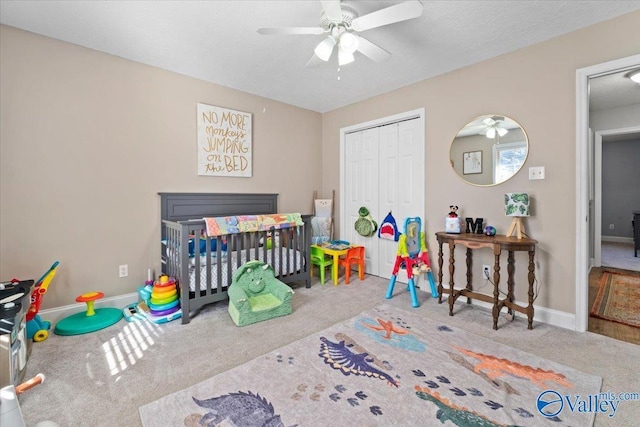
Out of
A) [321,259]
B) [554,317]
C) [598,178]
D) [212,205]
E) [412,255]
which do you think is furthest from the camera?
[598,178]

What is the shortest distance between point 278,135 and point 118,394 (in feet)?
10.7

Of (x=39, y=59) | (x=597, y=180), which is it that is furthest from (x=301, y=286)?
(x=597, y=180)

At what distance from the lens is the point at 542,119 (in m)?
2.49

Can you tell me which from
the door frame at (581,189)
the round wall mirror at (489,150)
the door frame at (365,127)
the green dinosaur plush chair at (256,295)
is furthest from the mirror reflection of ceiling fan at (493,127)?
the green dinosaur plush chair at (256,295)

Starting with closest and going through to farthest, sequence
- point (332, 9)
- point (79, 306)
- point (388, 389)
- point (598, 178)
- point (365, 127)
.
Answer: point (388, 389)
point (332, 9)
point (79, 306)
point (365, 127)
point (598, 178)

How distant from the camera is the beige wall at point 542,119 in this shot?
2.29m

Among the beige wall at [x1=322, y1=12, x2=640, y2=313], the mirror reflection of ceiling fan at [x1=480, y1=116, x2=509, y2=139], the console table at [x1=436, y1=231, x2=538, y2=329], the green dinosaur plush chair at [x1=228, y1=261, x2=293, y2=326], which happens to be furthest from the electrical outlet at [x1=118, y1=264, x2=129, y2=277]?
the mirror reflection of ceiling fan at [x1=480, y1=116, x2=509, y2=139]

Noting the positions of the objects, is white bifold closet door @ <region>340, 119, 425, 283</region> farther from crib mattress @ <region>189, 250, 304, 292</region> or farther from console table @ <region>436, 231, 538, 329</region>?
crib mattress @ <region>189, 250, 304, 292</region>

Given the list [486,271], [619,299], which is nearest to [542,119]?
[486,271]

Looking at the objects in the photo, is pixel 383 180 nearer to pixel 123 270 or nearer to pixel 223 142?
pixel 223 142

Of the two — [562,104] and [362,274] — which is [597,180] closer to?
[562,104]

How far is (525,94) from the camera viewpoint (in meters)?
2.57

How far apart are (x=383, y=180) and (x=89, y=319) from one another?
3401 mm

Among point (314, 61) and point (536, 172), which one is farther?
point (536, 172)
